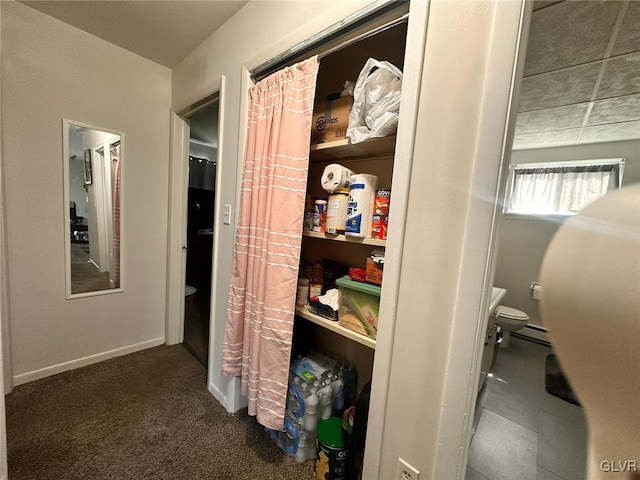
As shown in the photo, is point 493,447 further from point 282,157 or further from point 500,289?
point 282,157

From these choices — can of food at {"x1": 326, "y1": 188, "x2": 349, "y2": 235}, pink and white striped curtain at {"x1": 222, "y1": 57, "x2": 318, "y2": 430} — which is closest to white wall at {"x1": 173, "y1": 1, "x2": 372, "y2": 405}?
pink and white striped curtain at {"x1": 222, "y1": 57, "x2": 318, "y2": 430}

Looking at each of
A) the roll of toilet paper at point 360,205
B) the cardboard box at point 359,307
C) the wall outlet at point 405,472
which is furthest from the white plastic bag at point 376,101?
the wall outlet at point 405,472

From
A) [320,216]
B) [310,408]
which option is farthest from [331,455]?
[320,216]

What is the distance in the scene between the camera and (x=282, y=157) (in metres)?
1.09

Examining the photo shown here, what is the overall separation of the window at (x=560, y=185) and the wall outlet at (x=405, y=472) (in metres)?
0.82

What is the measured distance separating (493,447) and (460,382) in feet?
0.87

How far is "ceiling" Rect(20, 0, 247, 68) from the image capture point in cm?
140

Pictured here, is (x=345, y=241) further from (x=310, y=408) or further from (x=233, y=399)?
(x=233, y=399)

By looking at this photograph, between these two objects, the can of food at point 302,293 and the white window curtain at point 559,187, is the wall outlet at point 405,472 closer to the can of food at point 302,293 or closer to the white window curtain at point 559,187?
the can of food at point 302,293

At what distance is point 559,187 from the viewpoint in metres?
0.53

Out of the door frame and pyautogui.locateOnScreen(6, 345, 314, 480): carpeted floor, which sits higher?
the door frame

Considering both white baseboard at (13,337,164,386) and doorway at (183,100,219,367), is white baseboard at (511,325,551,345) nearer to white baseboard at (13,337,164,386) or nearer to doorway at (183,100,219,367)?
white baseboard at (13,337,164,386)

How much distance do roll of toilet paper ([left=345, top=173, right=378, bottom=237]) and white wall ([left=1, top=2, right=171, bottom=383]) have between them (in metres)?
1.89

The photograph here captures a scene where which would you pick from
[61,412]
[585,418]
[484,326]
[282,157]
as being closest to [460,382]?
[484,326]
